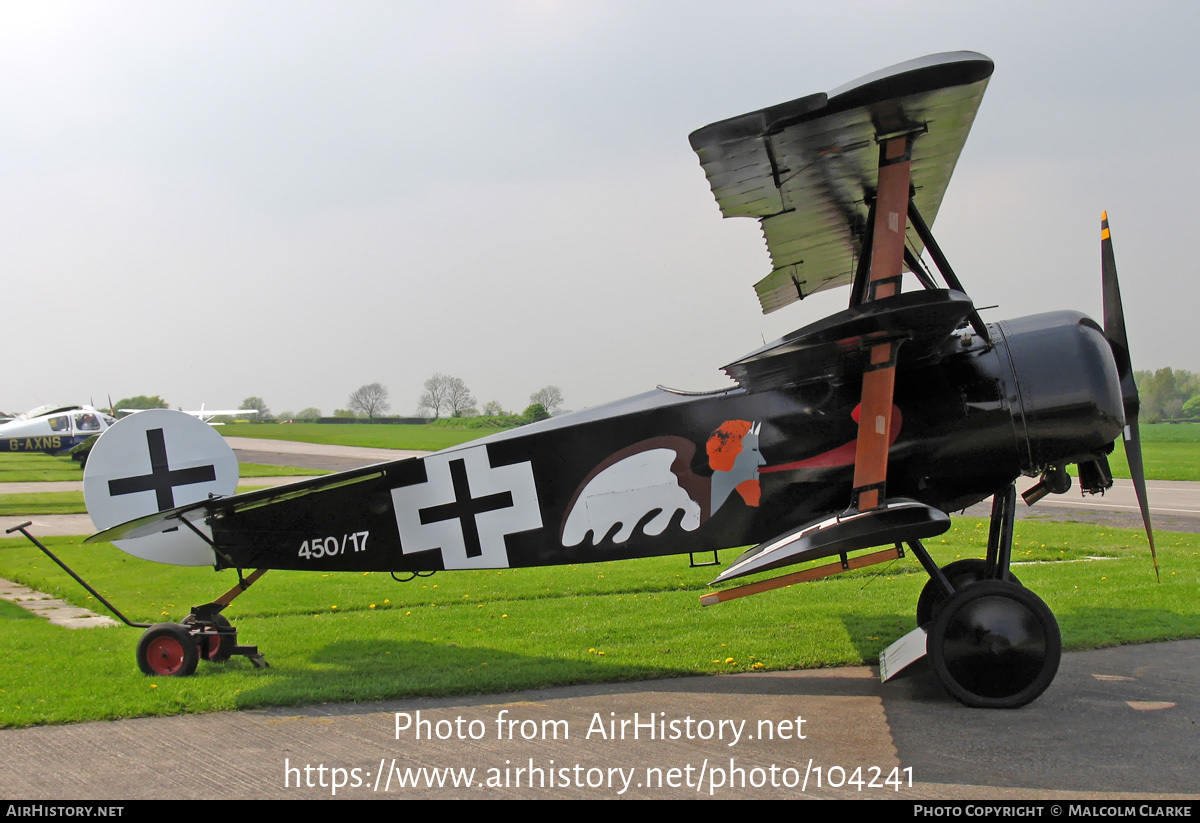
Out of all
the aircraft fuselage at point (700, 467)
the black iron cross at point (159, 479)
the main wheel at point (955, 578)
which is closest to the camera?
the aircraft fuselage at point (700, 467)

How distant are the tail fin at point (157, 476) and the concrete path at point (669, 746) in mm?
2014

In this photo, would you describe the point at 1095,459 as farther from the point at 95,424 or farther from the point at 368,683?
the point at 95,424

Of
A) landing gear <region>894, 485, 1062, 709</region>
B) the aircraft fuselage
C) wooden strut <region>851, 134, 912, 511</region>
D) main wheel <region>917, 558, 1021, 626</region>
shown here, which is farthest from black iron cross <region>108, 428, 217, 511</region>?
main wheel <region>917, 558, 1021, 626</region>

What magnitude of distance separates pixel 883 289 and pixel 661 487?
87.6 inches

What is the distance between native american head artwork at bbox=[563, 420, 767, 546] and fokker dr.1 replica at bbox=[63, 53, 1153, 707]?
0.02 meters

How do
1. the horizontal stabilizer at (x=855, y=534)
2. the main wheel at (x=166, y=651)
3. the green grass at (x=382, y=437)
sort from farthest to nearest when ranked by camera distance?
the green grass at (x=382, y=437), the main wheel at (x=166, y=651), the horizontal stabilizer at (x=855, y=534)

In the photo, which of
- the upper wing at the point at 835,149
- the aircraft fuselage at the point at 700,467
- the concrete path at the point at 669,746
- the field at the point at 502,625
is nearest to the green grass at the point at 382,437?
the field at the point at 502,625

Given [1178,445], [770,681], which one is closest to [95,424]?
[770,681]

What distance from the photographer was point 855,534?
17.1 ft

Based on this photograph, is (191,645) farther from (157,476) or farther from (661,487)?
(661,487)

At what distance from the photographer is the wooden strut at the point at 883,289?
5559 millimetres

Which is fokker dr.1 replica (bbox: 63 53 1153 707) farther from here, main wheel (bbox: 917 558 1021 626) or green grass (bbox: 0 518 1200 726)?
green grass (bbox: 0 518 1200 726)

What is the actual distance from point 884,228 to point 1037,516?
1490 cm

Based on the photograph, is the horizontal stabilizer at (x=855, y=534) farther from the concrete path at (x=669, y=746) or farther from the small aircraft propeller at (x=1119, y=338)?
the small aircraft propeller at (x=1119, y=338)
